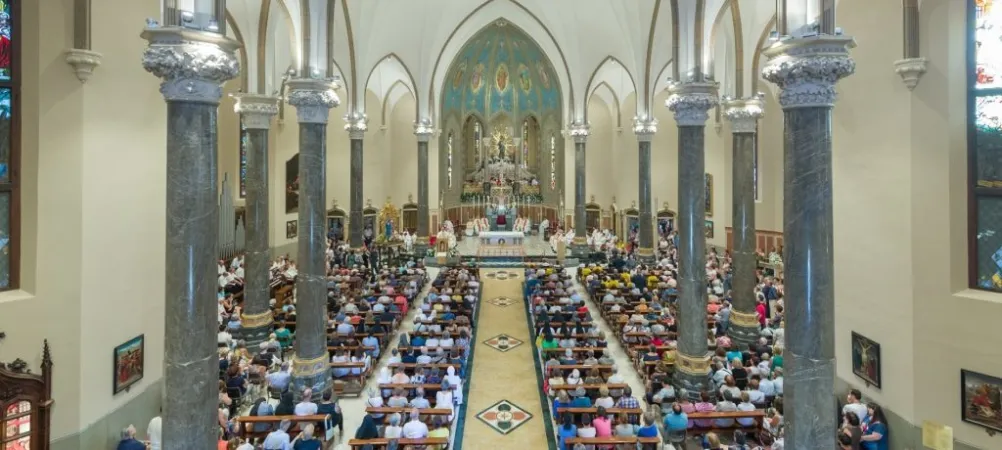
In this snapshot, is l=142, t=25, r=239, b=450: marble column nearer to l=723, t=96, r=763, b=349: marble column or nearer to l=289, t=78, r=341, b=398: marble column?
l=289, t=78, r=341, b=398: marble column

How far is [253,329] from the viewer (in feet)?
46.9

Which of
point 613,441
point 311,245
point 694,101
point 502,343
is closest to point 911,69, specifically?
point 694,101

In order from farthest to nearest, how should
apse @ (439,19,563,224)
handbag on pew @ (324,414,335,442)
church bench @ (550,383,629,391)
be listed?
apse @ (439,19,563,224) < church bench @ (550,383,629,391) < handbag on pew @ (324,414,335,442)

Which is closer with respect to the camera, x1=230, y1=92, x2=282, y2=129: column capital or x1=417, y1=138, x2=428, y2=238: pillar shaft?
x1=230, y1=92, x2=282, y2=129: column capital

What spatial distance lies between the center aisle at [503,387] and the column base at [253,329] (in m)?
5.60

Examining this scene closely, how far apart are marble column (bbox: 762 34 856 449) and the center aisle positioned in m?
4.40

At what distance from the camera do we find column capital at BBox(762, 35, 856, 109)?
682 centimetres

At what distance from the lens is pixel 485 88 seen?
1443 inches

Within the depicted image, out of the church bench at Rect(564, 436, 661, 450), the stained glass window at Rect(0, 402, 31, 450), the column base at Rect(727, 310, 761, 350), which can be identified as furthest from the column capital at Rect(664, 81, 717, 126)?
the stained glass window at Rect(0, 402, 31, 450)

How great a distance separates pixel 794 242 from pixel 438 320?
9.92m

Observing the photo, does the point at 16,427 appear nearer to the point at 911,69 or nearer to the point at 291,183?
the point at 911,69

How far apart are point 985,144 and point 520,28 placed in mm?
25095

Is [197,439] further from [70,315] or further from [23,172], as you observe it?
[23,172]

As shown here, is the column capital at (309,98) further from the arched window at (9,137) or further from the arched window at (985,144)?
the arched window at (985,144)
